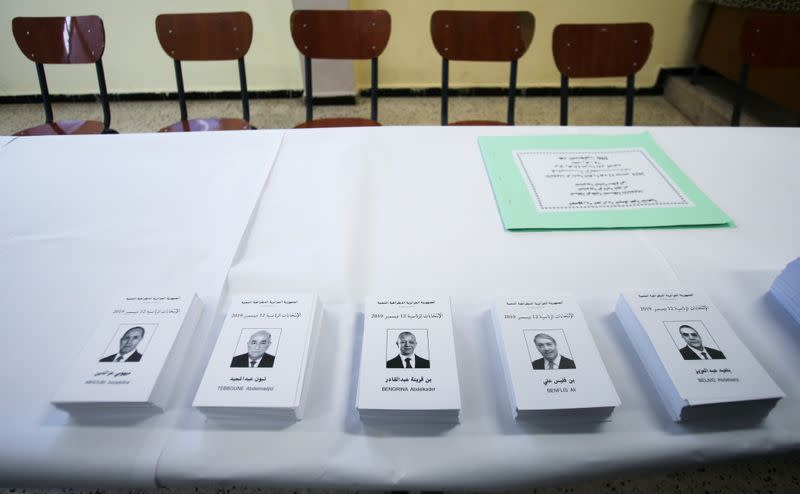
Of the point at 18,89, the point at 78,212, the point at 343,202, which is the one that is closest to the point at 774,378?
the point at 343,202

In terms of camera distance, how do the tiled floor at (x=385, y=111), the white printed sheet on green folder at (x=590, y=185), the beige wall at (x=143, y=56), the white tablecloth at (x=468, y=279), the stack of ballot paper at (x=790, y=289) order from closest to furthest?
the white tablecloth at (x=468, y=279), the stack of ballot paper at (x=790, y=289), the white printed sheet on green folder at (x=590, y=185), the beige wall at (x=143, y=56), the tiled floor at (x=385, y=111)

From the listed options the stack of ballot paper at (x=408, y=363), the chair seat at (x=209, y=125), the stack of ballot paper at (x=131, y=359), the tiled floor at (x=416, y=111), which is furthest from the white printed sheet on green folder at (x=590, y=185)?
the tiled floor at (x=416, y=111)

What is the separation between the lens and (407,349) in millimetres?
439

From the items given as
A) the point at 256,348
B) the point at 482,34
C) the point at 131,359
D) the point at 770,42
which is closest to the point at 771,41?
the point at 770,42

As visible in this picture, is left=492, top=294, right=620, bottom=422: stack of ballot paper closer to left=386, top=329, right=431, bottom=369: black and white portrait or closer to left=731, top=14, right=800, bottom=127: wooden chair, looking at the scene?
left=386, top=329, right=431, bottom=369: black and white portrait

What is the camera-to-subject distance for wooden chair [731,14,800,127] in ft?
4.38

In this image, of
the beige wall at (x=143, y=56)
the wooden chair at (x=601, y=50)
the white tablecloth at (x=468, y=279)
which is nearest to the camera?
the white tablecloth at (x=468, y=279)

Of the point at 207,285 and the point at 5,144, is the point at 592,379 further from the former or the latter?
the point at 5,144

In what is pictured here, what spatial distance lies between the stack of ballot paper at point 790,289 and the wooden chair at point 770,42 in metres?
1.19

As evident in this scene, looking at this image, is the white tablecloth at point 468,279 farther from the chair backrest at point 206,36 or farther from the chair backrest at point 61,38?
the chair backrest at point 61,38

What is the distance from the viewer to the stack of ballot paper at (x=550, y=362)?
1.30 feet

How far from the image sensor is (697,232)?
65 cm

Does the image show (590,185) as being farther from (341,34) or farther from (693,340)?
(341,34)

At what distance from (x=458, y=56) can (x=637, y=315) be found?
1184 millimetres
